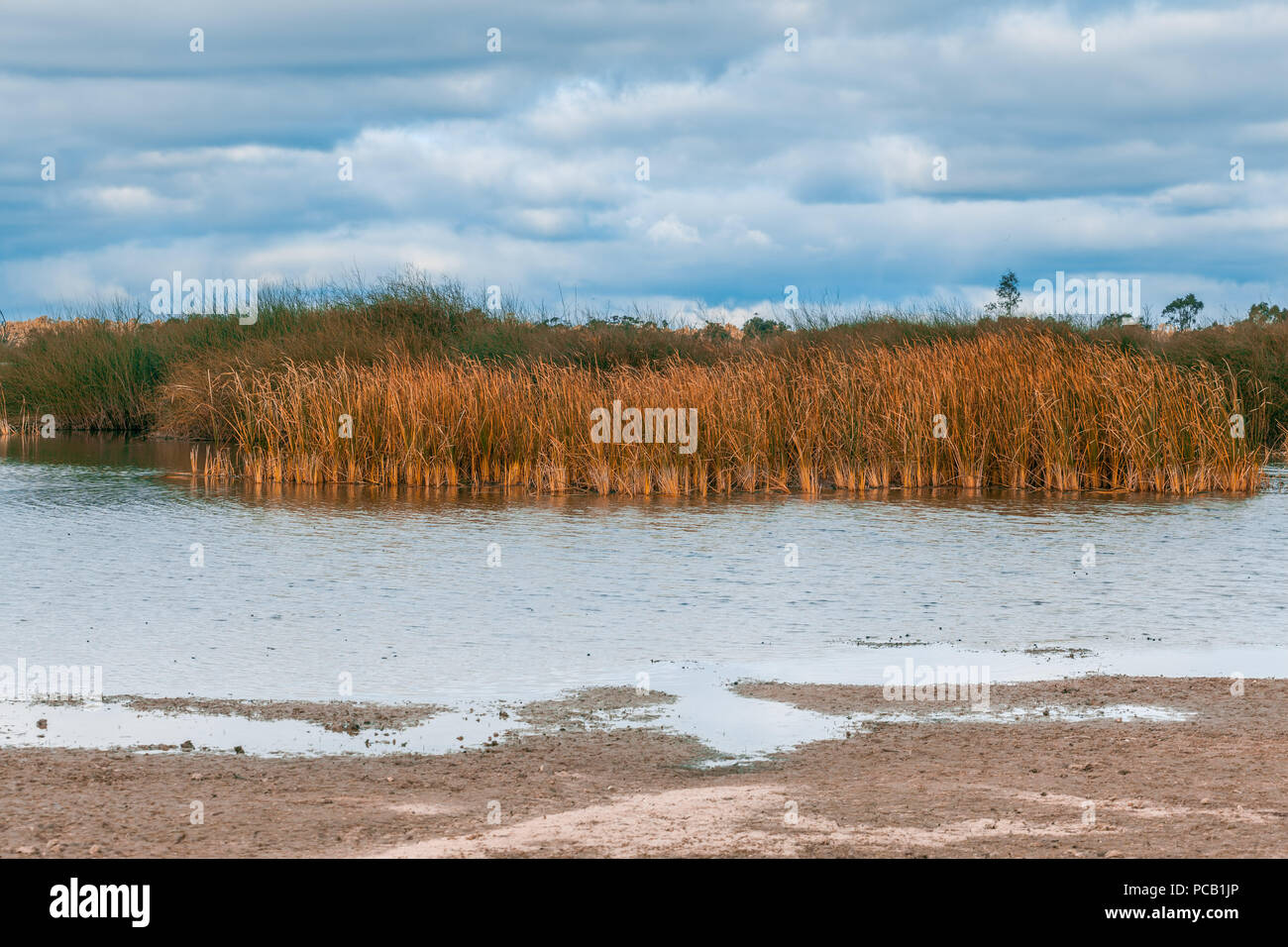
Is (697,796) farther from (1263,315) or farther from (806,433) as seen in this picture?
(1263,315)

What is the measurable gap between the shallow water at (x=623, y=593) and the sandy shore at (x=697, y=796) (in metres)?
0.80

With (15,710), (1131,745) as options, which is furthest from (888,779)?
(15,710)

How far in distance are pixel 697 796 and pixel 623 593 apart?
201 inches

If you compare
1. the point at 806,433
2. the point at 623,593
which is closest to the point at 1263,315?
the point at 806,433

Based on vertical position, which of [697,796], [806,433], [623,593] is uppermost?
[806,433]

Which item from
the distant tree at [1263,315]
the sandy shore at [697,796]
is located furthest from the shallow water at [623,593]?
the distant tree at [1263,315]

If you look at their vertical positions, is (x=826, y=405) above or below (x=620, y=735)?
above

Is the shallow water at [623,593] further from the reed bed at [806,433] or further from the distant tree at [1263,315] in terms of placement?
the distant tree at [1263,315]

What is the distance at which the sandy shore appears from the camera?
4.77m

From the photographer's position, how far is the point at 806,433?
1986 cm

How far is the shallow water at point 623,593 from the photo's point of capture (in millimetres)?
8016

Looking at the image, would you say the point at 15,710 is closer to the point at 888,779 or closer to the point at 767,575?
the point at 888,779

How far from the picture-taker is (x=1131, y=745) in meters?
6.26

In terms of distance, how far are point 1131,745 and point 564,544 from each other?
24.9ft
